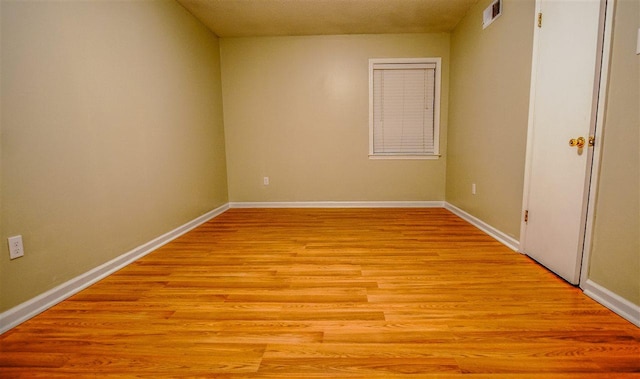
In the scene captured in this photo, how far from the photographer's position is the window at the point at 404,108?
167 inches

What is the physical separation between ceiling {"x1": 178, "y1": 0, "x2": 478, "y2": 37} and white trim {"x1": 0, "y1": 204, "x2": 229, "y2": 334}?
2.61m

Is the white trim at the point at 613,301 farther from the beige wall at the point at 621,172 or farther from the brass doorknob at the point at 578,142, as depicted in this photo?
the brass doorknob at the point at 578,142

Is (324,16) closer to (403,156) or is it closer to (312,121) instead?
(312,121)

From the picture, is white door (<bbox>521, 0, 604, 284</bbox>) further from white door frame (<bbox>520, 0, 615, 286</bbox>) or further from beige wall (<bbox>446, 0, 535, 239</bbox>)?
beige wall (<bbox>446, 0, 535, 239</bbox>)

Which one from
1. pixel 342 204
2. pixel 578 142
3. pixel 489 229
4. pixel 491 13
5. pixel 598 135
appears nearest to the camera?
pixel 598 135

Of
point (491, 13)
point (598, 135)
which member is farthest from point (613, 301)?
point (491, 13)

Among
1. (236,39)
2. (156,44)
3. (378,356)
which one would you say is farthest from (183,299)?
(236,39)

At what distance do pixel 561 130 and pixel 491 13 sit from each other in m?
1.64

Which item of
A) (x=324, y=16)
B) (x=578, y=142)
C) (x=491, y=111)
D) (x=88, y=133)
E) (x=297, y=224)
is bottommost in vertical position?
(x=297, y=224)

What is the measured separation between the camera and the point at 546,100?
2146 mm

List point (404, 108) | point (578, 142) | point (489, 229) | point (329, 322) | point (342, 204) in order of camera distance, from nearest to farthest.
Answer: point (329, 322) → point (578, 142) → point (489, 229) → point (404, 108) → point (342, 204)

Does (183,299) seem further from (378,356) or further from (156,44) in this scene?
(156,44)

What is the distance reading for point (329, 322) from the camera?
1531 millimetres

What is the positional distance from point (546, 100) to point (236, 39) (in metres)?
3.91
